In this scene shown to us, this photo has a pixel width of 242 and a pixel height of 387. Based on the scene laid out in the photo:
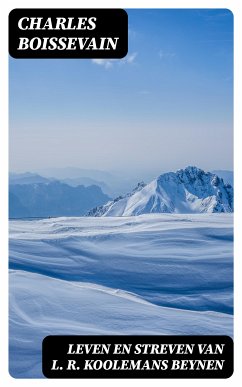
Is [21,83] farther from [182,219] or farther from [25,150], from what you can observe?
[182,219]

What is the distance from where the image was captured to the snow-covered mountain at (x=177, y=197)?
3355 millimetres

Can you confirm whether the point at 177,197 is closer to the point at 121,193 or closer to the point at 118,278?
the point at 121,193

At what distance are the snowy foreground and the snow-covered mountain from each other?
0.06m

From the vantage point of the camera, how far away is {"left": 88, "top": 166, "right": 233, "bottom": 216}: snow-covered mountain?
11.0 feet

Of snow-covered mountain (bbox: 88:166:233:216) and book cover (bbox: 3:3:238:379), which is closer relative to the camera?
book cover (bbox: 3:3:238:379)

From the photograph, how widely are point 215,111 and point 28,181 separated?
4.33 ft

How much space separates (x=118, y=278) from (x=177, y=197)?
687 mm

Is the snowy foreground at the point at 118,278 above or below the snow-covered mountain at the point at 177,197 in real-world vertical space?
below

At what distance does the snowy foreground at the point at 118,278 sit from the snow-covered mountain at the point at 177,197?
6 centimetres

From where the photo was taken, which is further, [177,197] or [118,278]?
[177,197]

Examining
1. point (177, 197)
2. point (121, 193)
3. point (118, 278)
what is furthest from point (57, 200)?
point (177, 197)

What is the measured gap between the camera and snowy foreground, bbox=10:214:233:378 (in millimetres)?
3178

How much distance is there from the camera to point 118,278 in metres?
3.33

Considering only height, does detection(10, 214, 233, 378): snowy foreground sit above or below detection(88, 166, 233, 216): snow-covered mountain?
below
